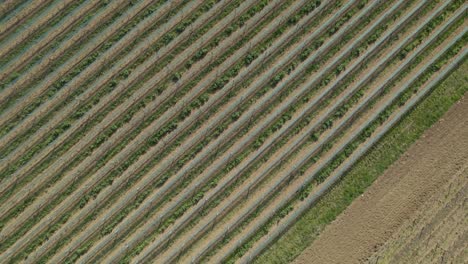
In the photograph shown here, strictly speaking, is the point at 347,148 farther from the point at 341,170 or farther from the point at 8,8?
the point at 8,8

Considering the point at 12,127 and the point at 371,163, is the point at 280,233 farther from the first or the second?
the point at 12,127

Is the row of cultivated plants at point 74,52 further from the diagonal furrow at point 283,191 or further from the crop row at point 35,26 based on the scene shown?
the diagonal furrow at point 283,191

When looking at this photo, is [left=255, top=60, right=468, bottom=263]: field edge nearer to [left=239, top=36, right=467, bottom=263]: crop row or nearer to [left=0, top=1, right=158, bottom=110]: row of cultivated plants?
[left=239, top=36, right=467, bottom=263]: crop row

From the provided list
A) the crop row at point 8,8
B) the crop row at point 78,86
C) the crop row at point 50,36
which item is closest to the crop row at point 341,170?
the crop row at point 78,86

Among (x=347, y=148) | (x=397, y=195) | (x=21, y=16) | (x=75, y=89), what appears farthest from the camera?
(x=21, y=16)

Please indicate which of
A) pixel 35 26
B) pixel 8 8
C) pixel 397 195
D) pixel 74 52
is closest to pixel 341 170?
pixel 397 195

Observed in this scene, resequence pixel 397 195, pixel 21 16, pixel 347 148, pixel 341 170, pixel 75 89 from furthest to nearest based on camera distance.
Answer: pixel 21 16, pixel 75 89, pixel 347 148, pixel 341 170, pixel 397 195
